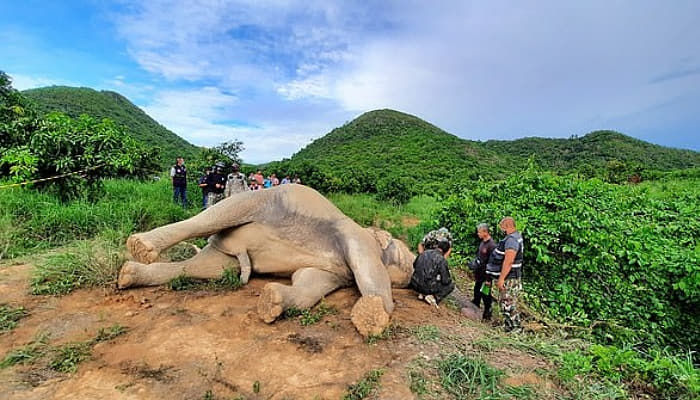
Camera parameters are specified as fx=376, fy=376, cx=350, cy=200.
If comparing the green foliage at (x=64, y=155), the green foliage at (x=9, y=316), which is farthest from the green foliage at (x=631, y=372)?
the green foliage at (x=64, y=155)

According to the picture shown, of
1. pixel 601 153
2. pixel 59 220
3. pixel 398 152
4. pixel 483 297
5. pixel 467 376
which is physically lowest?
pixel 483 297

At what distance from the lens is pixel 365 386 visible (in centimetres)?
205

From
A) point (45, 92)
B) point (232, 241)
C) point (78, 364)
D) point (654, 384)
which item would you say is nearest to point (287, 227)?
point (232, 241)

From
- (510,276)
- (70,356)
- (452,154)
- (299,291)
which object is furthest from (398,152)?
(70,356)

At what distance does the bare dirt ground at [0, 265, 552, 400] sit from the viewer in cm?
200

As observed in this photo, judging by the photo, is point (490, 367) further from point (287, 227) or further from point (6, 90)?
point (6, 90)

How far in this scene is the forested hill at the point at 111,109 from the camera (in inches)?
1136

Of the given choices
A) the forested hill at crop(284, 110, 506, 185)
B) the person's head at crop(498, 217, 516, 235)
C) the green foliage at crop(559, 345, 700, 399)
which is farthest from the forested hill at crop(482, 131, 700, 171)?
the green foliage at crop(559, 345, 700, 399)

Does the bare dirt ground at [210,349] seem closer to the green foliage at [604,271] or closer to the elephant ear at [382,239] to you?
the elephant ear at [382,239]

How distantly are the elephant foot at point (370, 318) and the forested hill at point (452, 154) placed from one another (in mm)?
17478

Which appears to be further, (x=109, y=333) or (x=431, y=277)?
(x=431, y=277)

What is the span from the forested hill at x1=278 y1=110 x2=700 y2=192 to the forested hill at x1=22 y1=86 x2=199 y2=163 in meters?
11.5

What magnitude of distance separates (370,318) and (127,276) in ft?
6.82

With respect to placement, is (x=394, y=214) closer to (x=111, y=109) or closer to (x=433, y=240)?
(x=433, y=240)
